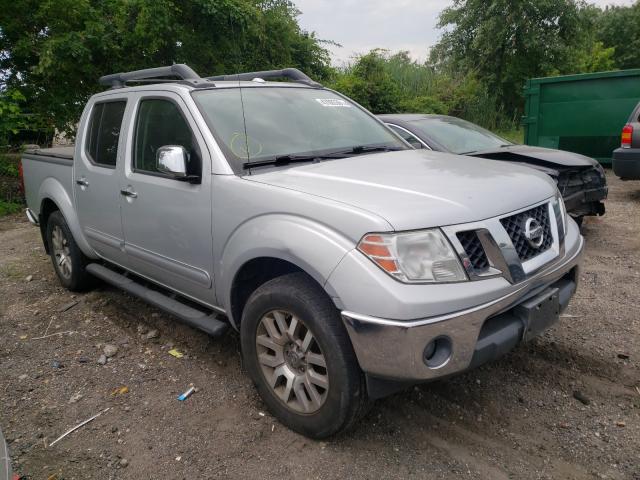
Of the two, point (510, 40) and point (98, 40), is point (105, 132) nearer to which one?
point (98, 40)

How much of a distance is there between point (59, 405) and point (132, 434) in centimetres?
65

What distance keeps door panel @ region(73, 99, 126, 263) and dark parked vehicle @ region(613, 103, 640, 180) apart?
22.5 ft

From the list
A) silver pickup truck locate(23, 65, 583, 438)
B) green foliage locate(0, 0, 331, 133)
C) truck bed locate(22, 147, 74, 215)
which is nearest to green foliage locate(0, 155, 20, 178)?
green foliage locate(0, 0, 331, 133)

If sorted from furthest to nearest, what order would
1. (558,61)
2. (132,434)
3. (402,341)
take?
(558,61) < (132,434) < (402,341)

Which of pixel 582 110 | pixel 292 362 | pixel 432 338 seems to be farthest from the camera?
pixel 582 110

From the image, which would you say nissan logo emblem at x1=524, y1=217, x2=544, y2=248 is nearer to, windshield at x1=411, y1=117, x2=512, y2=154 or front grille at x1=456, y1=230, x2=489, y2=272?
front grille at x1=456, y1=230, x2=489, y2=272

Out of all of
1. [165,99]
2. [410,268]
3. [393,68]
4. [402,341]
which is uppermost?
[393,68]

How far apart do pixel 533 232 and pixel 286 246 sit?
3.99 ft

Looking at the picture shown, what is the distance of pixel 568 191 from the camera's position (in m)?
5.49

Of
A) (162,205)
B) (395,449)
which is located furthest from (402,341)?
(162,205)

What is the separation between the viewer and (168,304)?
356 centimetres

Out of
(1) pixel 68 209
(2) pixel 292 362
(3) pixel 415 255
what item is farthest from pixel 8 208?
(3) pixel 415 255

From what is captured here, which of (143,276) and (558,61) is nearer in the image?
(143,276)

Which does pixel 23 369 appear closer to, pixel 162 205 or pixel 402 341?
pixel 162 205
